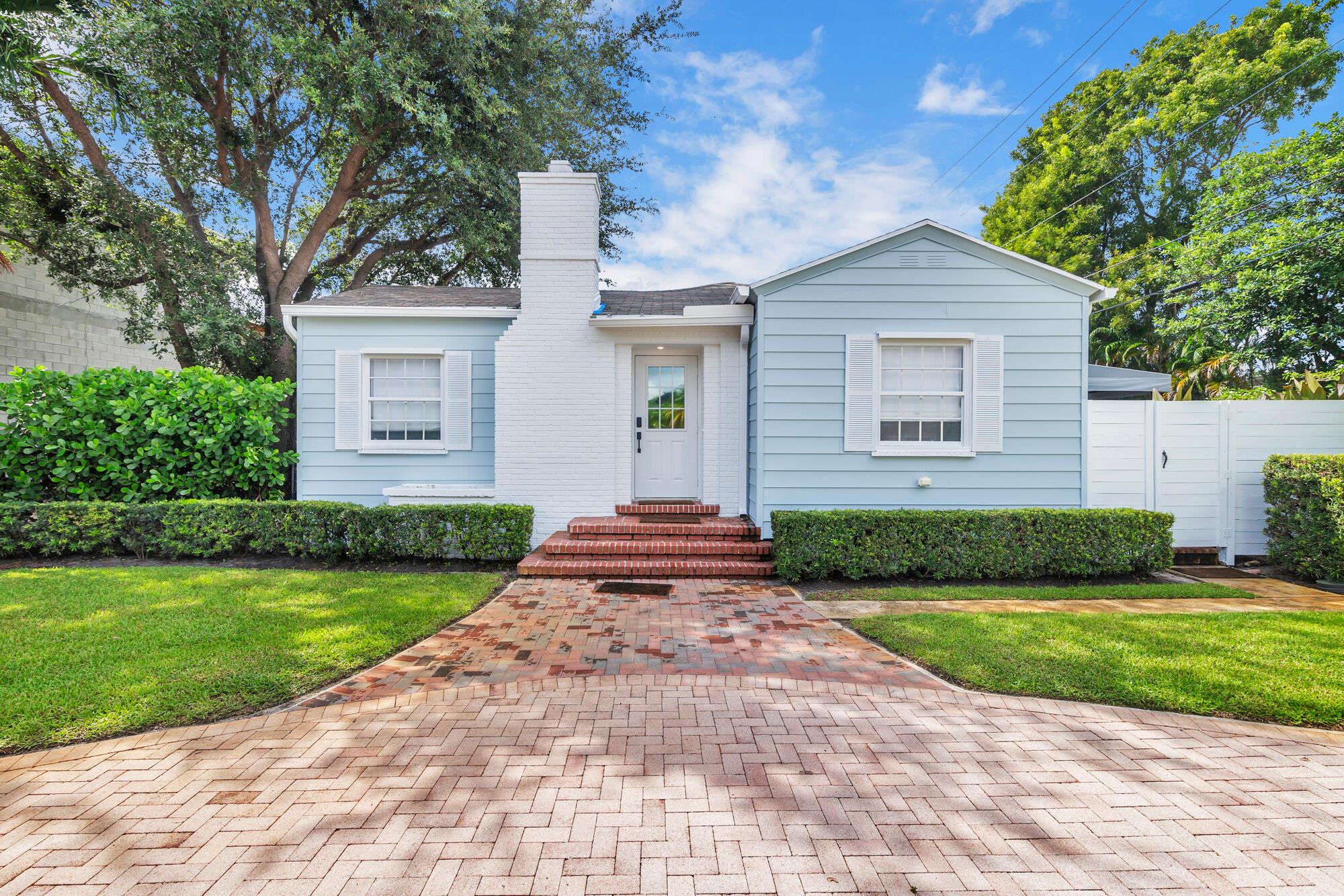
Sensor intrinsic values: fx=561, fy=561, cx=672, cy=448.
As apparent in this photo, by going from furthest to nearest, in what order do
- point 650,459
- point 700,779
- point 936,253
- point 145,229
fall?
point 145,229, point 650,459, point 936,253, point 700,779

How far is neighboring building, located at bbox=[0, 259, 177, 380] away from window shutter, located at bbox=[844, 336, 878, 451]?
15.0m

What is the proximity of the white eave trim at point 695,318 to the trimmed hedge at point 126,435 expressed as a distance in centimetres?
521

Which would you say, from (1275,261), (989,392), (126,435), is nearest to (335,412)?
(126,435)

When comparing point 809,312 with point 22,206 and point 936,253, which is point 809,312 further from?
point 22,206

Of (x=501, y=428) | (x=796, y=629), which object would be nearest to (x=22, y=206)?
(x=501, y=428)

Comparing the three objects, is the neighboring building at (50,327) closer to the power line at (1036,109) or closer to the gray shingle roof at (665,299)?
the gray shingle roof at (665,299)

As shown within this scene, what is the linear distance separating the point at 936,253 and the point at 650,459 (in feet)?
15.7

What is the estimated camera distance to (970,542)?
6.48 metres

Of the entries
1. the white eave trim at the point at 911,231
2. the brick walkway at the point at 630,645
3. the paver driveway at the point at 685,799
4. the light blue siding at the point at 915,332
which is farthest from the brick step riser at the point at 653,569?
the white eave trim at the point at 911,231

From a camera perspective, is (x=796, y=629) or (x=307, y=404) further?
(x=307, y=404)

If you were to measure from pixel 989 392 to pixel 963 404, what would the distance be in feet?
1.07

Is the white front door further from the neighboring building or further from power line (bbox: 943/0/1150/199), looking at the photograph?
power line (bbox: 943/0/1150/199)

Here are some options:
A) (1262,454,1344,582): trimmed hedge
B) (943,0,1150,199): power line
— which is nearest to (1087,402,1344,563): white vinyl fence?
(1262,454,1344,582): trimmed hedge

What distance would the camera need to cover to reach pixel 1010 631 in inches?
177
